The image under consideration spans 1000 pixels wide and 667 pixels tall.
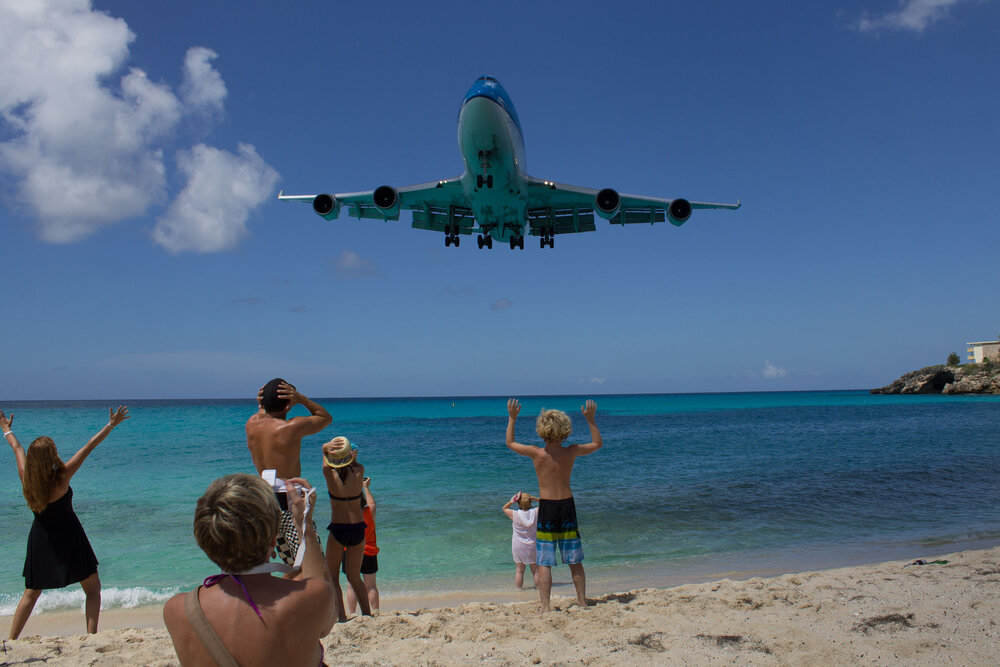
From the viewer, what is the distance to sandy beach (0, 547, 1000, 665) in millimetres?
3990

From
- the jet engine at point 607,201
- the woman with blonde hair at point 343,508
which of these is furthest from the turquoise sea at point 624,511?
the jet engine at point 607,201

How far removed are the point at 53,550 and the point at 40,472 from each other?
666 millimetres

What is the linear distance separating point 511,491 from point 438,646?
10.2m

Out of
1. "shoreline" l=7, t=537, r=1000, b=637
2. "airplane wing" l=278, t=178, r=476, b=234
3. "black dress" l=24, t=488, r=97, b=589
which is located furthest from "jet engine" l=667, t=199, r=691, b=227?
"black dress" l=24, t=488, r=97, b=589

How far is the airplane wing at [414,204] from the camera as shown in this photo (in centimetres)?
1659

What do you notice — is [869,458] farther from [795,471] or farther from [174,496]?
[174,496]

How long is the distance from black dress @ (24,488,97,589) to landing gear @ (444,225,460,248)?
16499 mm

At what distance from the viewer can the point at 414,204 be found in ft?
62.6

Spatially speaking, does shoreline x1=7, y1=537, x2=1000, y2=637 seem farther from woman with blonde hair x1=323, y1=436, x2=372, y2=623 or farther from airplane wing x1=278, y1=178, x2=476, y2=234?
airplane wing x1=278, y1=178, x2=476, y2=234

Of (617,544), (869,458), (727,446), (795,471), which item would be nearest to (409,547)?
(617,544)

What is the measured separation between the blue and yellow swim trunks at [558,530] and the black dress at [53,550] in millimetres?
3655

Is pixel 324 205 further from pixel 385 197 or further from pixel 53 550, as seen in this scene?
pixel 53 550

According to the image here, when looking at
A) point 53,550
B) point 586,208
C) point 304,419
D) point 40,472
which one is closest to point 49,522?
point 53,550

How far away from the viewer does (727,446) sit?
25.6m
